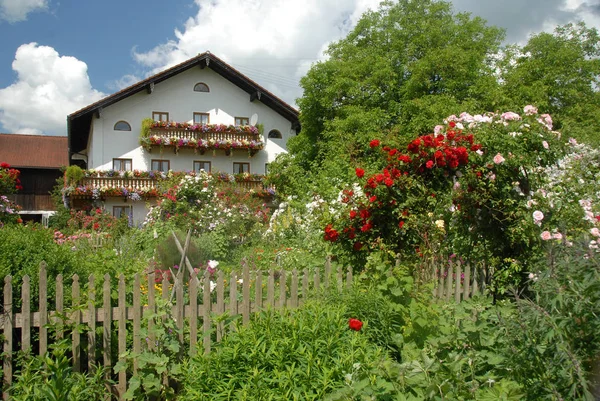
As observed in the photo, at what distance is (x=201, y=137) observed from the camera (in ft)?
74.0

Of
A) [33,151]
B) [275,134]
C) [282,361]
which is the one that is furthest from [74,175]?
[282,361]

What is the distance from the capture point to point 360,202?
638 cm

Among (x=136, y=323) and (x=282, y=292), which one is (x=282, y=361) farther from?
(x=136, y=323)

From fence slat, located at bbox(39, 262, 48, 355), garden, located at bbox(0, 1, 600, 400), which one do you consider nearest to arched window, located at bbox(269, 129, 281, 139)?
garden, located at bbox(0, 1, 600, 400)

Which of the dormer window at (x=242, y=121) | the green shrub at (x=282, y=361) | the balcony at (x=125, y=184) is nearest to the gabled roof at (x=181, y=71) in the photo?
the dormer window at (x=242, y=121)

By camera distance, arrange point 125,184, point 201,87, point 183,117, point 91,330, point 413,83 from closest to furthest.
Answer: point 91,330, point 413,83, point 125,184, point 183,117, point 201,87

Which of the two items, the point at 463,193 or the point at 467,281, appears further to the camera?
the point at 467,281

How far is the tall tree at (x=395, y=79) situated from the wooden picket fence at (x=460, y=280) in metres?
10.7

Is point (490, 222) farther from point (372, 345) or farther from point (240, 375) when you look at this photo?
point (240, 375)

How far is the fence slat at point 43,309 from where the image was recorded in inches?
148

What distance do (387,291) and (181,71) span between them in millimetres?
20206

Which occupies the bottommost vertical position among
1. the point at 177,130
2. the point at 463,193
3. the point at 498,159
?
the point at 463,193

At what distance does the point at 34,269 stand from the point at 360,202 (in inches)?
152

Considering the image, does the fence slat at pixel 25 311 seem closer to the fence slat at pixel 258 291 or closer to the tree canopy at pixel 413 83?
the fence slat at pixel 258 291
